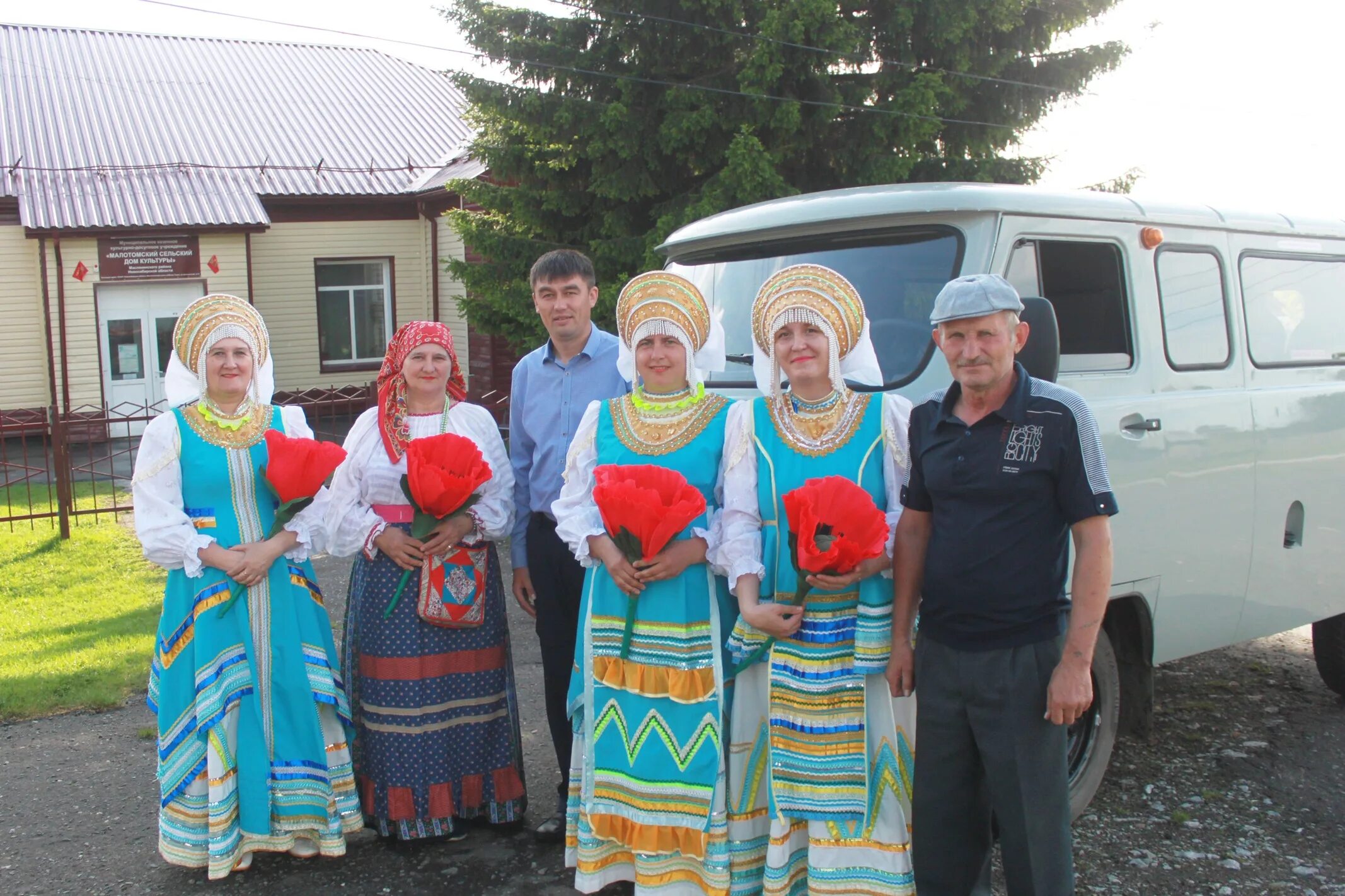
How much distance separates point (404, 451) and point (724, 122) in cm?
697

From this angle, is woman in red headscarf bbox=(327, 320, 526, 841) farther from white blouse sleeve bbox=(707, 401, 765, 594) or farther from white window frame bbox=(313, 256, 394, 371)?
white window frame bbox=(313, 256, 394, 371)

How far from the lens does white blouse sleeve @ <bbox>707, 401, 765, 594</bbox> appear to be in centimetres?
338

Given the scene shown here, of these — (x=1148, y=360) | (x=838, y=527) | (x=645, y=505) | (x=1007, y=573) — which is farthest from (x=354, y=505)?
(x=1148, y=360)

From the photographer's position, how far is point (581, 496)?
3.71 meters

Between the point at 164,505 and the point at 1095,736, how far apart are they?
3.52 metres

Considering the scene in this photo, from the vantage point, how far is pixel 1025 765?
9.89 feet

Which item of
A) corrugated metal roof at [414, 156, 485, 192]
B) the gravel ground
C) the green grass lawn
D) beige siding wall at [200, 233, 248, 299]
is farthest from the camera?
corrugated metal roof at [414, 156, 485, 192]

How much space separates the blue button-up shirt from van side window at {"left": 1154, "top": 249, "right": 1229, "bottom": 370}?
215 cm

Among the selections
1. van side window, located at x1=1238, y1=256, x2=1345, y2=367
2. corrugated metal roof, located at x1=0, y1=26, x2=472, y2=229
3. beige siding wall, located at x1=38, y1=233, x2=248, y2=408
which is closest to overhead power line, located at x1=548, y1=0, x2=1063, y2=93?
van side window, located at x1=1238, y1=256, x2=1345, y2=367

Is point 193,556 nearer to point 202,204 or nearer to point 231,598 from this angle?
point 231,598

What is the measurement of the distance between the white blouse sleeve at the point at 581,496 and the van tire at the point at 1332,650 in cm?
407

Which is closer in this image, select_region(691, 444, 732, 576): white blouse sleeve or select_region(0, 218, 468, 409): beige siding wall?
select_region(691, 444, 732, 576): white blouse sleeve

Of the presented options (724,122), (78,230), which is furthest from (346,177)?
(724,122)

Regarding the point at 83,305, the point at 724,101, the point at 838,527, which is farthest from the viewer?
the point at 83,305
